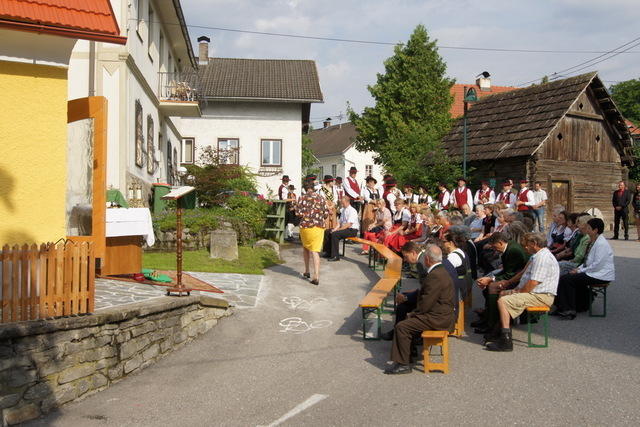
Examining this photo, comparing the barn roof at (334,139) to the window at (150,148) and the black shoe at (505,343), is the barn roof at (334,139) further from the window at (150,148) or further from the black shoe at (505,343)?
the black shoe at (505,343)

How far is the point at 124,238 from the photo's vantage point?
415 inches

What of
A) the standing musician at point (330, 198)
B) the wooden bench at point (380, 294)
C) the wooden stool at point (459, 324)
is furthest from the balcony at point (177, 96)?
the wooden stool at point (459, 324)

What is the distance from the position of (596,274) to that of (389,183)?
28.7ft

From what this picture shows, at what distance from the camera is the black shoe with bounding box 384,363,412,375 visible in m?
7.33

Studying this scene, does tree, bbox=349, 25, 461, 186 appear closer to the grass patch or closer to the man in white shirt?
the man in white shirt

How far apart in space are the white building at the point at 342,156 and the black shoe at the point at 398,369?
189 feet

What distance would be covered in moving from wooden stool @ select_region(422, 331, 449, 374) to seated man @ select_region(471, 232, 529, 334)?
1458mm

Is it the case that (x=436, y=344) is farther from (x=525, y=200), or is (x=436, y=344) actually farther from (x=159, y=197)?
(x=159, y=197)

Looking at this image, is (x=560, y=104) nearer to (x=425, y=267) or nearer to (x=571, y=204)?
(x=571, y=204)

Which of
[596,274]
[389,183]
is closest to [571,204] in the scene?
[389,183]

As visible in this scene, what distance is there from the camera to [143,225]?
10.5 meters

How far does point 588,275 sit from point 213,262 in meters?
7.56

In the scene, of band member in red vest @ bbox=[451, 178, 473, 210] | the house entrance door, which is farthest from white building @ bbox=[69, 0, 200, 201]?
band member in red vest @ bbox=[451, 178, 473, 210]

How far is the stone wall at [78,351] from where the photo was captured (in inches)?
253
